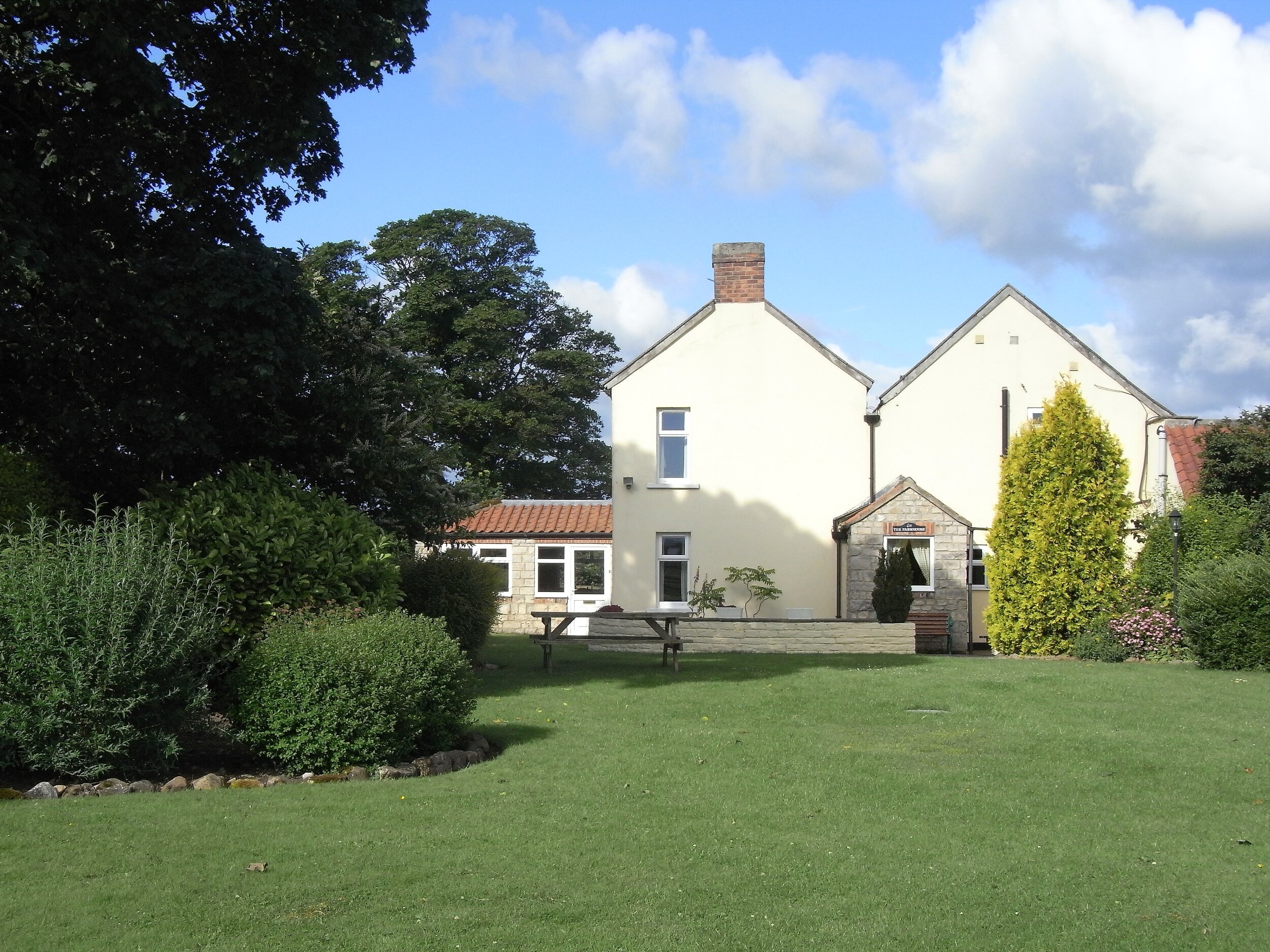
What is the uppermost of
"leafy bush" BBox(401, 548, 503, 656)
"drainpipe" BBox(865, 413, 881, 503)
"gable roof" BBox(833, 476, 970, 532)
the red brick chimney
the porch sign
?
the red brick chimney

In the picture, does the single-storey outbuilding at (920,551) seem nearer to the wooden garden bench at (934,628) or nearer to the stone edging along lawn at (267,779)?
the wooden garden bench at (934,628)

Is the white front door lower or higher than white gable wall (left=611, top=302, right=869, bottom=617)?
lower

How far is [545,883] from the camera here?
6.51 metres

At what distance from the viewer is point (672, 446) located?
93.9 ft

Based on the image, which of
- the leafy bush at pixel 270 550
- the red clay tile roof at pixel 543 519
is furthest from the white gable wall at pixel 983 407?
the leafy bush at pixel 270 550

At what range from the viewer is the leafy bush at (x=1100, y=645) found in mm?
21969

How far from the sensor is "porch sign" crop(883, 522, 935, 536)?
1018 inches

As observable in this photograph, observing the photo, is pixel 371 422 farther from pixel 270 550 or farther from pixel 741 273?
pixel 741 273

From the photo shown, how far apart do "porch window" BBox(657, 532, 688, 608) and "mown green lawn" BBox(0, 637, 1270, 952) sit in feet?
52.0

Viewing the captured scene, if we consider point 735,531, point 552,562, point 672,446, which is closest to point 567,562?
point 552,562

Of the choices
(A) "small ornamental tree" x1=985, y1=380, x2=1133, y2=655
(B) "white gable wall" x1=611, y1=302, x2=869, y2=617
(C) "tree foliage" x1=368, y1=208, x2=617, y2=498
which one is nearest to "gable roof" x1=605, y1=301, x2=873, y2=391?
(B) "white gable wall" x1=611, y1=302, x2=869, y2=617

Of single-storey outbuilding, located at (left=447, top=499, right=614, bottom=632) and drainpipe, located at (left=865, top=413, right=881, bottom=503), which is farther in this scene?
single-storey outbuilding, located at (left=447, top=499, right=614, bottom=632)

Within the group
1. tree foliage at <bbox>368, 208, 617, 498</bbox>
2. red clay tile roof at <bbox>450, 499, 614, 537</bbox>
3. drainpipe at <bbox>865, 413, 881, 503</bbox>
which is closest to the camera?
drainpipe at <bbox>865, 413, 881, 503</bbox>

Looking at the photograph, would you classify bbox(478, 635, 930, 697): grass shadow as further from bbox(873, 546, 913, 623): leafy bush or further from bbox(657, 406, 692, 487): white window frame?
bbox(657, 406, 692, 487): white window frame
